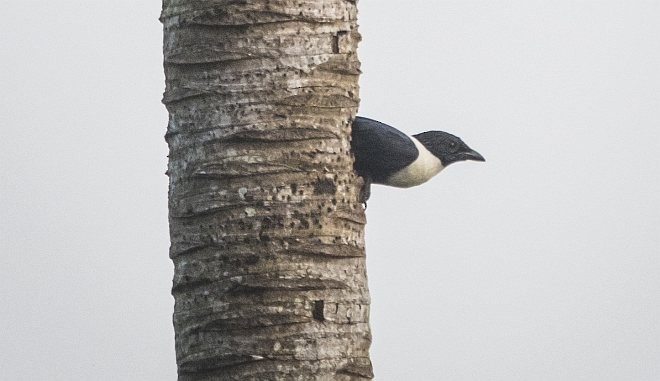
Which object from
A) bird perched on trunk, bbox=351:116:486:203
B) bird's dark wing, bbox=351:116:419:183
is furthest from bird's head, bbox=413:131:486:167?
bird's dark wing, bbox=351:116:419:183

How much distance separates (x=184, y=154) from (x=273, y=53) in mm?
494

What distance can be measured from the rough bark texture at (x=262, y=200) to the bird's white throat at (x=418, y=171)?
823 millimetres

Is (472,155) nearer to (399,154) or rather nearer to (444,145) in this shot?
(444,145)

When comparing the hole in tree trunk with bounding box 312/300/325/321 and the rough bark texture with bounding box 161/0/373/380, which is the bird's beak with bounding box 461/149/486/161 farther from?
the hole in tree trunk with bounding box 312/300/325/321

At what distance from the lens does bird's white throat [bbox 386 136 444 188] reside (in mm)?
5484

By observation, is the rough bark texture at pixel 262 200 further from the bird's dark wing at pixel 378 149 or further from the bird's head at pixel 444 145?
the bird's head at pixel 444 145

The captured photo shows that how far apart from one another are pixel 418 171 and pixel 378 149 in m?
0.65

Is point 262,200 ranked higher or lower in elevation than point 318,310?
higher

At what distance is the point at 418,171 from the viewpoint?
5660 mm

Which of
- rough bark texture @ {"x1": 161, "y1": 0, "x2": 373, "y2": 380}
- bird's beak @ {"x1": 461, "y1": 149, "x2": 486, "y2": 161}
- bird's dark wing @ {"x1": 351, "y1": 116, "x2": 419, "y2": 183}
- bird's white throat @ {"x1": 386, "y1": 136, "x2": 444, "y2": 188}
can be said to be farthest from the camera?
bird's beak @ {"x1": 461, "y1": 149, "x2": 486, "y2": 161}

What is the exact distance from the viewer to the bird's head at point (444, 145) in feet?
19.6

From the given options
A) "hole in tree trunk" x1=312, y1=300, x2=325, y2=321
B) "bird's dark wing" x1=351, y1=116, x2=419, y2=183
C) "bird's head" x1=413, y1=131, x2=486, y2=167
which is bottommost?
"hole in tree trunk" x1=312, y1=300, x2=325, y2=321

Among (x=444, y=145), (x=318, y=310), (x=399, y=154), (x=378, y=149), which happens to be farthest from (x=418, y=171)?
(x=318, y=310)

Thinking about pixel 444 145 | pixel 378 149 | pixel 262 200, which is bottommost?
pixel 262 200
